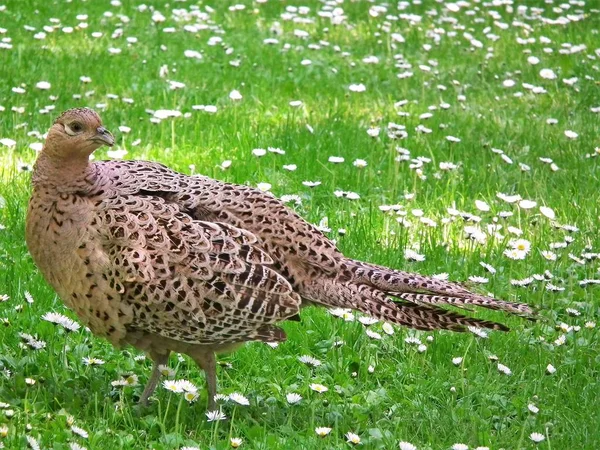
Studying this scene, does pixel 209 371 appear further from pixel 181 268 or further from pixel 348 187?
pixel 348 187

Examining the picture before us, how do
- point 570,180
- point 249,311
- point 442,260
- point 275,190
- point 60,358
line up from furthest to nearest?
point 570,180
point 275,190
point 442,260
point 60,358
point 249,311

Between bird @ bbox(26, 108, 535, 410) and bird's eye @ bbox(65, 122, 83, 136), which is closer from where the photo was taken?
bird @ bbox(26, 108, 535, 410)

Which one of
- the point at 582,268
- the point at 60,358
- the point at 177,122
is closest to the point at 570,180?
the point at 582,268

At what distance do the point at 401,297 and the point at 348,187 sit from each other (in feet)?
8.71

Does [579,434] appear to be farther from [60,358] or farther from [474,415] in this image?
[60,358]

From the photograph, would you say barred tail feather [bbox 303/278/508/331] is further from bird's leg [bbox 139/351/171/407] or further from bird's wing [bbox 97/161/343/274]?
bird's leg [bbox 139/351/171/407]

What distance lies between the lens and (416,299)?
4.79 metres

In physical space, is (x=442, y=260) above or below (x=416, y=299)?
below

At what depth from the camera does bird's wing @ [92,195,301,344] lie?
4531 millimetres

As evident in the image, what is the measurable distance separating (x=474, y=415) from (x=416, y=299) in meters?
0.62

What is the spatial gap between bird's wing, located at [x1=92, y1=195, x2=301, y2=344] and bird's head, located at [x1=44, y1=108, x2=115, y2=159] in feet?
0.85

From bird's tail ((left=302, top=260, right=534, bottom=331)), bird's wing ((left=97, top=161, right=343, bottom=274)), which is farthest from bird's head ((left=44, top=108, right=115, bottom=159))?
bird's tail ((left=302, top=260, right=534, bottom=331))

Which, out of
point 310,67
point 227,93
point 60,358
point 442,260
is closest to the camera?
point 60,358

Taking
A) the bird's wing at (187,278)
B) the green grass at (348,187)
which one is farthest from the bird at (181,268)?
the green grass at (348,187)
